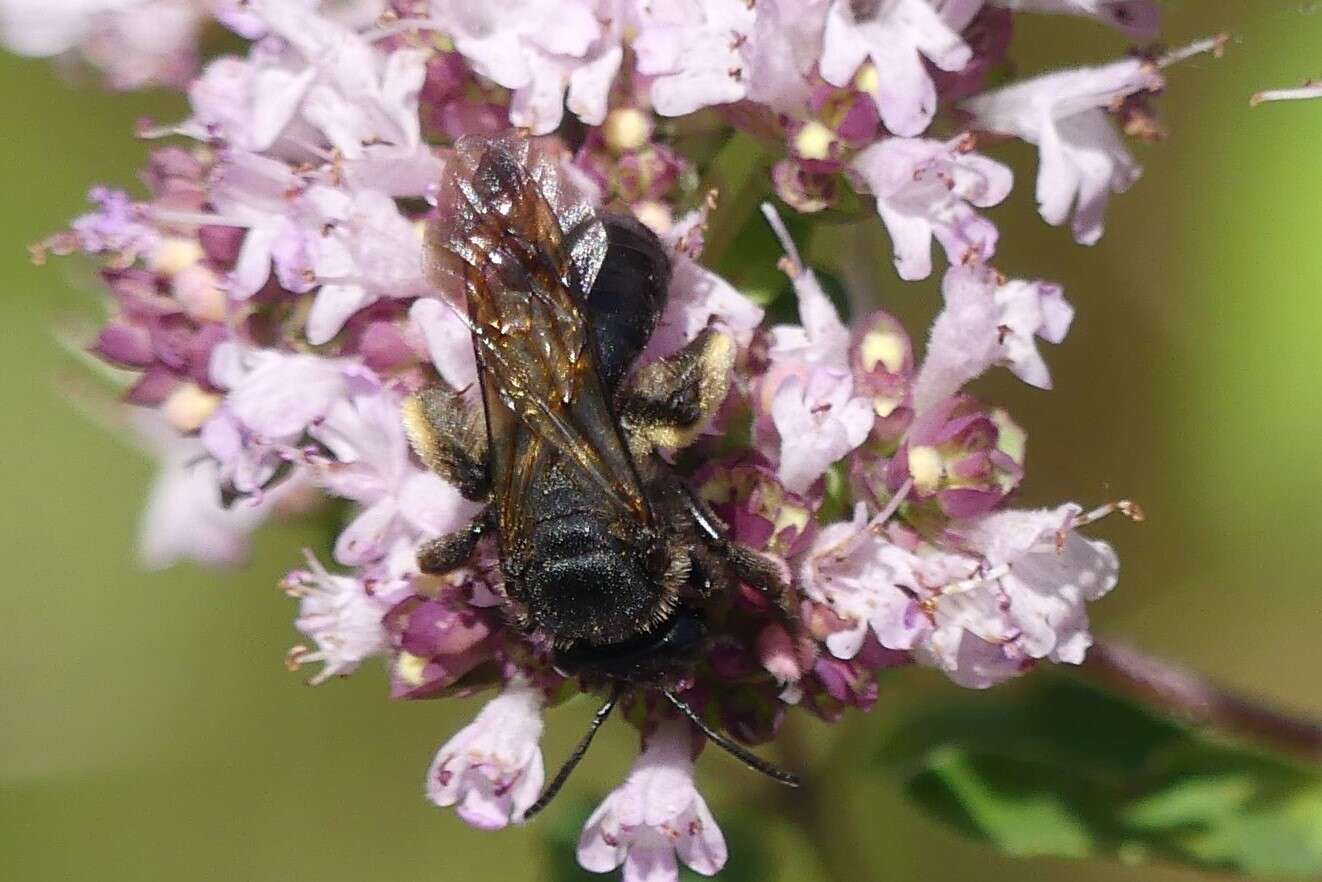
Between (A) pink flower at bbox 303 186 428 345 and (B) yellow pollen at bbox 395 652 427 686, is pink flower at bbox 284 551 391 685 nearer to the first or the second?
(B) yellow pollen at bbox 395 652 427 686

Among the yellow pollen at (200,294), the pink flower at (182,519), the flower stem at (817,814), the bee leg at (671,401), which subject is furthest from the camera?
the pink flower at (182,519)

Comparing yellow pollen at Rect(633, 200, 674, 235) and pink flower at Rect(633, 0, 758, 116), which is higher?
pink flower at Rect(633, 0, 758, 116)

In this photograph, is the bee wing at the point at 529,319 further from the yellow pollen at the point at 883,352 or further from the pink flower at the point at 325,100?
the yellow pollen at the point at 883,352

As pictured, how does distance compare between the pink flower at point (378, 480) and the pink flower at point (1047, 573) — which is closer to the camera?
the pink flower at point (1047, 573)

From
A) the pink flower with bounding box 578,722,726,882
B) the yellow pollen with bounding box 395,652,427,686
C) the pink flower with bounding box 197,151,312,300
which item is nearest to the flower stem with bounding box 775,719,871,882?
the pink flower with bounding box 578,722,726,882

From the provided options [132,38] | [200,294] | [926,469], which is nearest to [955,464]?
[926,469]

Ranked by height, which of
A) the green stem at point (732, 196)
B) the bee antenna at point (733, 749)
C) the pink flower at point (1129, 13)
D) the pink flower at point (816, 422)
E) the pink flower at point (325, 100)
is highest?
the pink flower at point (1129, 13)

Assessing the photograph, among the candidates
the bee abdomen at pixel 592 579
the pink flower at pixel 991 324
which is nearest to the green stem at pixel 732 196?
the pink flower at pixel 991 324
